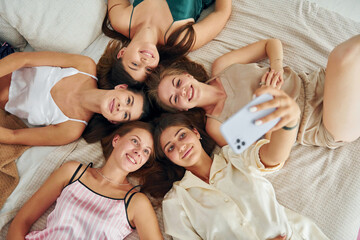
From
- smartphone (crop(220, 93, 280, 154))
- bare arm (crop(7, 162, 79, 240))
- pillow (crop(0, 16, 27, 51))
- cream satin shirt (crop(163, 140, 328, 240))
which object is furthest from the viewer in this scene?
pillow (crop(0, 16, 27, 51))

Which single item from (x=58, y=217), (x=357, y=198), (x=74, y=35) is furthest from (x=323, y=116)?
(x=74, y=35)

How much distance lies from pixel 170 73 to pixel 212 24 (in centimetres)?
49

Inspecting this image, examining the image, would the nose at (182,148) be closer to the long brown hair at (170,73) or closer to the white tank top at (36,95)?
the long brown hair at (170,73)

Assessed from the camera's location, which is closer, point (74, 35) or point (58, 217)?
point (58, 217)

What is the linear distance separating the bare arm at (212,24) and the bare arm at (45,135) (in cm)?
95

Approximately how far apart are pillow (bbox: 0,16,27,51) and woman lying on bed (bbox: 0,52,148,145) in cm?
22

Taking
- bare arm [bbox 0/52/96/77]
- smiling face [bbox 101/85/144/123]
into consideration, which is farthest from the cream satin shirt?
bare arm [bbox 0/52/96/77]

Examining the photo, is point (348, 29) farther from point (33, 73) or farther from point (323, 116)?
point (33, 73)

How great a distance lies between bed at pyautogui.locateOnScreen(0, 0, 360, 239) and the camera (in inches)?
59.0

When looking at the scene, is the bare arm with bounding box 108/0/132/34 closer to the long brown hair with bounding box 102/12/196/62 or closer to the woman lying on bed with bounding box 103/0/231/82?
the woman lying on bed with bounding box 103/0/231/82

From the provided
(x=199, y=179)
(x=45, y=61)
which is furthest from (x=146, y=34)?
(x=199, y=179)

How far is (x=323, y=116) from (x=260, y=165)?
45cm

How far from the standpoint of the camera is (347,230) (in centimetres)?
Result: 141

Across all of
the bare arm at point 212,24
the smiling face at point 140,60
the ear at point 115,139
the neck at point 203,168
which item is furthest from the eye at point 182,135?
the bare arm at point 212,24
